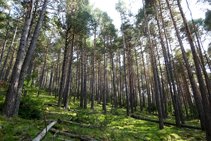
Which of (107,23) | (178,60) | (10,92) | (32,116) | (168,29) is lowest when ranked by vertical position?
(32,116)

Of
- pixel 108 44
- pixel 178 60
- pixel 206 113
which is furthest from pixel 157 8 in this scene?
pixel 206 113

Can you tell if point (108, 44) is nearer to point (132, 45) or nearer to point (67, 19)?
point (132, 45)

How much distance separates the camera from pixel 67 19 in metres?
12.2

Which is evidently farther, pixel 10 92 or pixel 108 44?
pixel 108 44

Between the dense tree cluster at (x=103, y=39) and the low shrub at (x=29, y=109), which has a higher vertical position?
the dense tree cluster at (x=103, y=39)

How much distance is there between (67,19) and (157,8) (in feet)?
34.1

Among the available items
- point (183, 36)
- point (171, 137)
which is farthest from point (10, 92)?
point (183, 36)

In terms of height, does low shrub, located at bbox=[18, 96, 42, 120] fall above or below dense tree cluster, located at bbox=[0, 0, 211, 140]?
below

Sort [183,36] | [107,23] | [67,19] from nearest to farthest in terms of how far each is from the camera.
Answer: [67,19]
[183,36]
[107,23]

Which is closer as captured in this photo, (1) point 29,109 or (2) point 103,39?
(1) point 29,109

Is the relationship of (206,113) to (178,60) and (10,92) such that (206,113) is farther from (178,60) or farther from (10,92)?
(178,60)

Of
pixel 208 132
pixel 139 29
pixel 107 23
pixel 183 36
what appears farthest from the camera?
pixel 107 23

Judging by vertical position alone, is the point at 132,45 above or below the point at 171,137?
above

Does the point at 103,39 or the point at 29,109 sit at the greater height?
the point at 103,39
